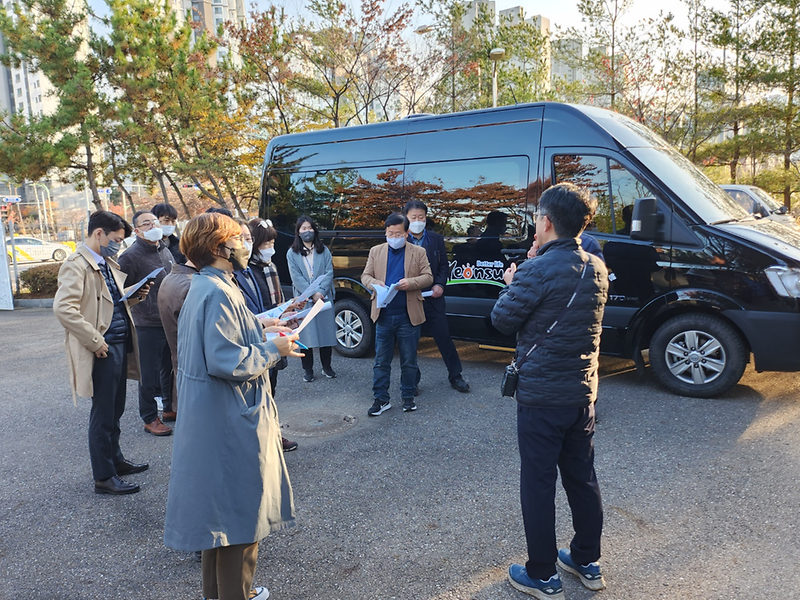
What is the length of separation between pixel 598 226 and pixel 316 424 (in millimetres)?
3290

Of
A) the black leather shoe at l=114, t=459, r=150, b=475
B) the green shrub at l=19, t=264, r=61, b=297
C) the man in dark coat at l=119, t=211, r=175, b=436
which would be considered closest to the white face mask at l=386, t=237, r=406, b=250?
the man in dark coat at l=119, t=211, r=175, b=436

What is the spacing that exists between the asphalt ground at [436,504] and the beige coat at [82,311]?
0.92 meters

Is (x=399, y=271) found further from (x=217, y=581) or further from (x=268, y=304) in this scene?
(x=217, y=581)

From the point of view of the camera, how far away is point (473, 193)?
656cm

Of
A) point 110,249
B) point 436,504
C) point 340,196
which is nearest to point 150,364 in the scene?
point 110,249

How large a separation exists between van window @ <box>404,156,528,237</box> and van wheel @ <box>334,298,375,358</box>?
1.54 meters

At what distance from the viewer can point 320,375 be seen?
6.90m

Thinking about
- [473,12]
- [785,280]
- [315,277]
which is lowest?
[785,280]

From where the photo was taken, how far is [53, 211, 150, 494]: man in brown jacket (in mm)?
3777

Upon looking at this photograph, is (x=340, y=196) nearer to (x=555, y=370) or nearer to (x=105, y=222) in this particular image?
(x=105, y=222)

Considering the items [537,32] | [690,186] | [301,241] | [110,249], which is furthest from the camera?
[537,32]

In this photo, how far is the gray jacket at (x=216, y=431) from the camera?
7.66 ft

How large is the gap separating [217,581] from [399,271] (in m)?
3.45

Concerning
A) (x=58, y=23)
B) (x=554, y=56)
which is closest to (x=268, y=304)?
(x=58, y=23)
